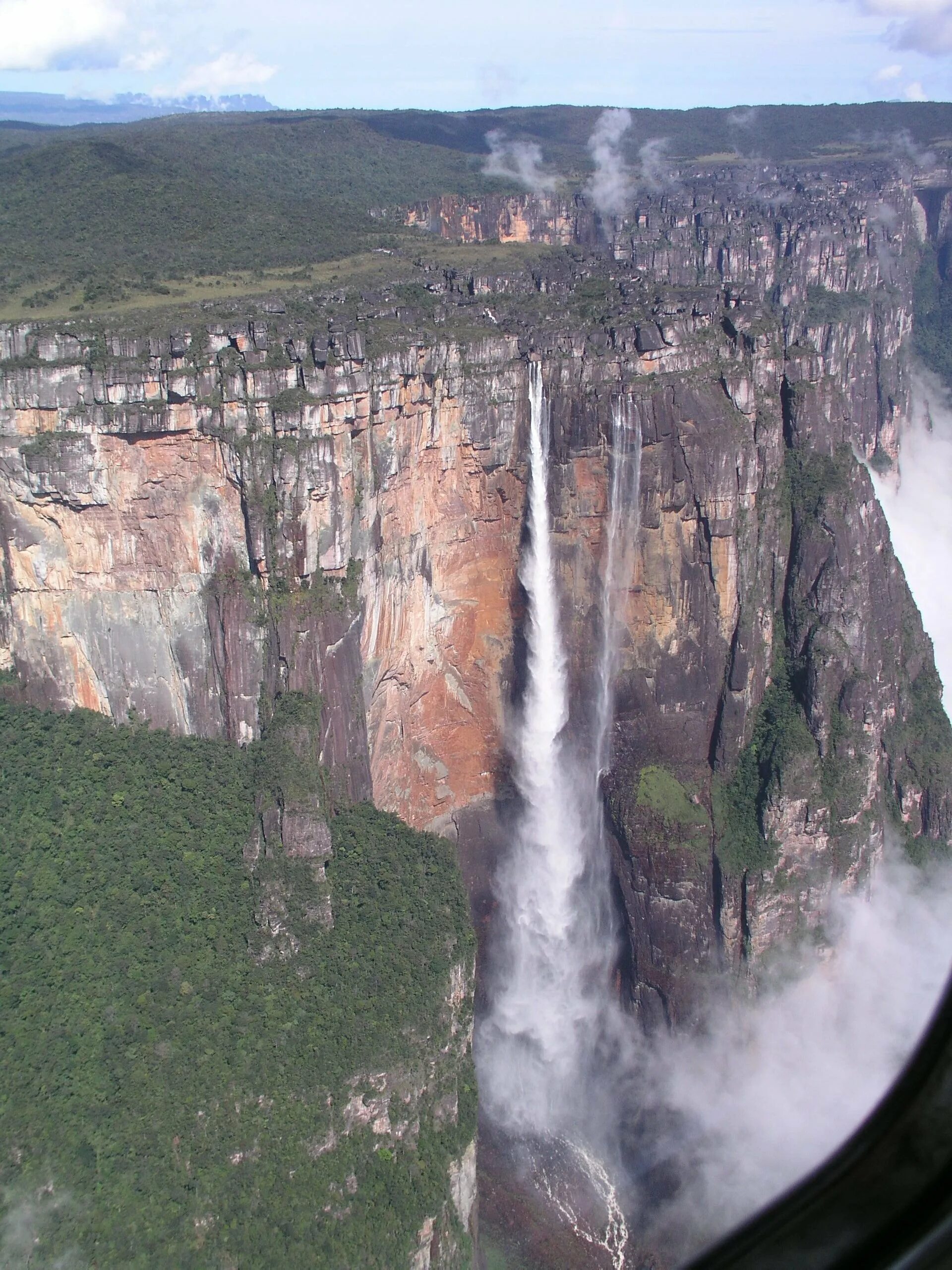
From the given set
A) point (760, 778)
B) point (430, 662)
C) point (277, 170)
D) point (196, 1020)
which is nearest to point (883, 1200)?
point (196, 1020)

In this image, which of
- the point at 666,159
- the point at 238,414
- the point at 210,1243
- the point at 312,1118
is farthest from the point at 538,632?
the point at 666,159

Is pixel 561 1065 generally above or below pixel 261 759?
below

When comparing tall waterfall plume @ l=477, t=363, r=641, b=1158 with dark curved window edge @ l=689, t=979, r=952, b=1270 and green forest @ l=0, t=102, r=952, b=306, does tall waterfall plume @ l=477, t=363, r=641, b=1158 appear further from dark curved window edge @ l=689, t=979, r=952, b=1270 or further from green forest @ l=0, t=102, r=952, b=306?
dark curved window edge @ l=689, t=979, r=952, b=1270

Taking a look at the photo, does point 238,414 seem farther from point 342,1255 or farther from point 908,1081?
point 908,1081

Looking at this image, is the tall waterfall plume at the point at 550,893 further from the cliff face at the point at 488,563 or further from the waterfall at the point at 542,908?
the cliff face at the point at 488,563

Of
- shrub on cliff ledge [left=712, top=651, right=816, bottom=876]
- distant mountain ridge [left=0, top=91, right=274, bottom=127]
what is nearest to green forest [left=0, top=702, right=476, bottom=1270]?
shrub on cliff ledge [left=712, top=651, right=816, bottom=876]
